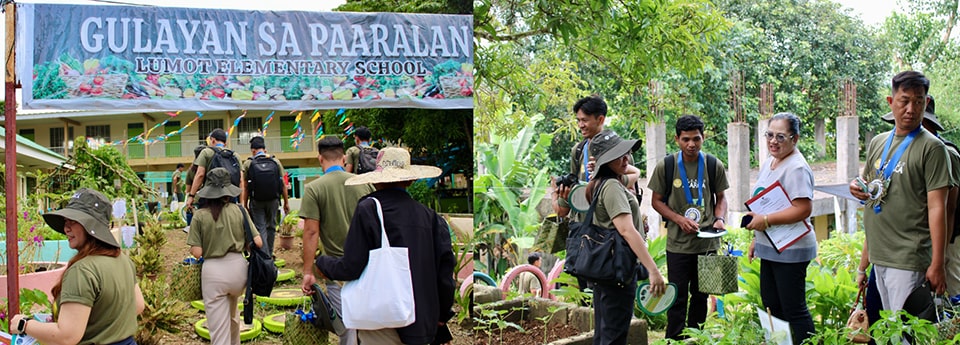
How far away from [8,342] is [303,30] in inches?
80.4

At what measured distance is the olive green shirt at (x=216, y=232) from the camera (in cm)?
411

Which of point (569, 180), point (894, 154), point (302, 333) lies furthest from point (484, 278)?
point (894, 154)

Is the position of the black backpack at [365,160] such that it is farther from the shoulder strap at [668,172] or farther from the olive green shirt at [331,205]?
the shoulder strap at [668,172]

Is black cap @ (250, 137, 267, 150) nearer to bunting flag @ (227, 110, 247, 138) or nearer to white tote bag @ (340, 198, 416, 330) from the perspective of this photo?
bunting flag @ (227, 110, 247, 138)

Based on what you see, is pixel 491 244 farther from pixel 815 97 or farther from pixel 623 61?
pixel 815 97

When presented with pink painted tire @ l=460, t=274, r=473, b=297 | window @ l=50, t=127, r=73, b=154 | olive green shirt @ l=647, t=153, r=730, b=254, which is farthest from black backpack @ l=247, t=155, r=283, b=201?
olive green shirt @ l=647, t=153, r=730, b=254

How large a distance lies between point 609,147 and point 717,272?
857mm

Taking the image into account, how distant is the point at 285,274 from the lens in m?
4.57

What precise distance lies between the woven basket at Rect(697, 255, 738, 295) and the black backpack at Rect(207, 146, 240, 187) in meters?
2.44

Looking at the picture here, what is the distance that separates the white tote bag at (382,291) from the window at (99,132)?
188 cm

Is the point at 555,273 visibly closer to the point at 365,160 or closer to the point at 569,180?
the point at 569,180

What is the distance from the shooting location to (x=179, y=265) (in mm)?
4238

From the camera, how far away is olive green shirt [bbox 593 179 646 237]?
3.50 meters

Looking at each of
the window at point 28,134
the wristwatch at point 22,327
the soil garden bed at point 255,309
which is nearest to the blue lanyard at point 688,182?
the soil garden bed at point 255,309
